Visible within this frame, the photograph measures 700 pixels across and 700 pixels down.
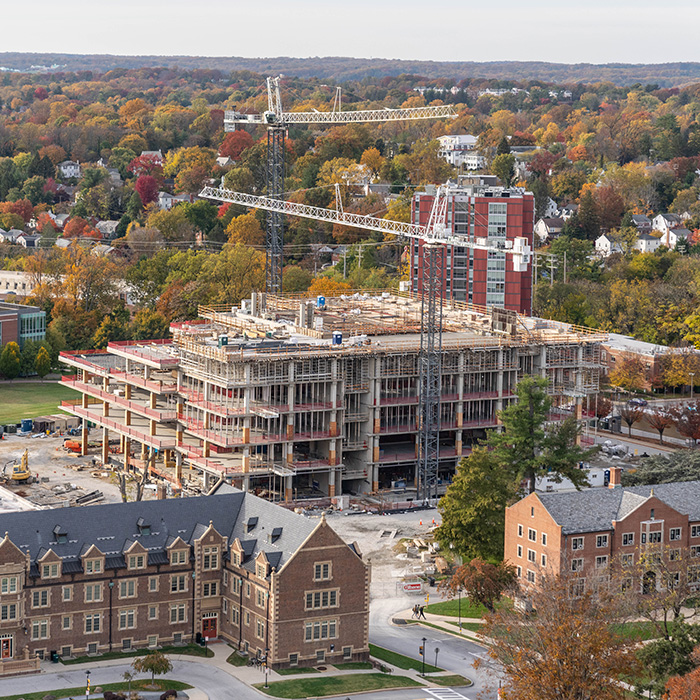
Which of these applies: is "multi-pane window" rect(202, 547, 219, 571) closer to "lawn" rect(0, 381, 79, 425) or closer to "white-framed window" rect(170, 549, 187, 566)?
"white-framed window" rect(170, 549, 187, 566)

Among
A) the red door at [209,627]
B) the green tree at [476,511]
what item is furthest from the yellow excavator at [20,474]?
the red door at [209,627]

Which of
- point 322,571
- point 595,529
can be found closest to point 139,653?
point 322,571

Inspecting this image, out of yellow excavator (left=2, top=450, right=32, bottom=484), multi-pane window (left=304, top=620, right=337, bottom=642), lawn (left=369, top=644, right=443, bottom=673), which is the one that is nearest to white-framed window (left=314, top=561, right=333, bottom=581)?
multi-pane window (left=304, top=620, right=337, bottom=642)

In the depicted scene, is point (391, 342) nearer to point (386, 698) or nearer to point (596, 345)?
point (596, 345)

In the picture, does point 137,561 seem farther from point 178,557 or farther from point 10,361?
point 10,361

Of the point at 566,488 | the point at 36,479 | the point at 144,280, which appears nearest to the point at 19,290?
the point at 144,280
